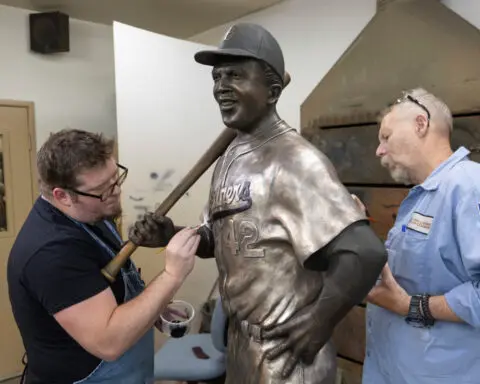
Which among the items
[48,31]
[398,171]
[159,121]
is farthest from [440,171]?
[48,31]

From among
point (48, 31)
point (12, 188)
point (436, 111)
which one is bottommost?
point (12, 188)

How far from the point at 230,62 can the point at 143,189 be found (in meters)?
1.47

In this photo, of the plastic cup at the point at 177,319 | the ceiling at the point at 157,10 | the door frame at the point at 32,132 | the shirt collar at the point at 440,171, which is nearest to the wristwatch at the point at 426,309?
the shirt collar at the point at 440,171

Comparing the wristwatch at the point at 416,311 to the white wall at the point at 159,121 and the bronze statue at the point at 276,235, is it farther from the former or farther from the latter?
the white wall at the point at 159,121

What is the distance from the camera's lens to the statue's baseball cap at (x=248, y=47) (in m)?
0.84

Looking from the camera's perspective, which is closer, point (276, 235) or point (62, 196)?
point (276, 235)

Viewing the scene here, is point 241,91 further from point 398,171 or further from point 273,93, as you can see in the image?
point 398,171

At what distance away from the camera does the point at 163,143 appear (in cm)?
233

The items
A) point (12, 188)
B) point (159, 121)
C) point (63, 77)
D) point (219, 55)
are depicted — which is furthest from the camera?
point (63, 77)

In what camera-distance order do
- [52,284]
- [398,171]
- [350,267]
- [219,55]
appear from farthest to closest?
[398,171], [52,284], [219,55], [350,267]

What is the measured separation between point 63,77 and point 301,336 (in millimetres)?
2537

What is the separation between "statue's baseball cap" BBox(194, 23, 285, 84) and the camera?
2.77 feet

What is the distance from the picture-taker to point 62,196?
1.09m

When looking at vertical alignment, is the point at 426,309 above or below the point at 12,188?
above
